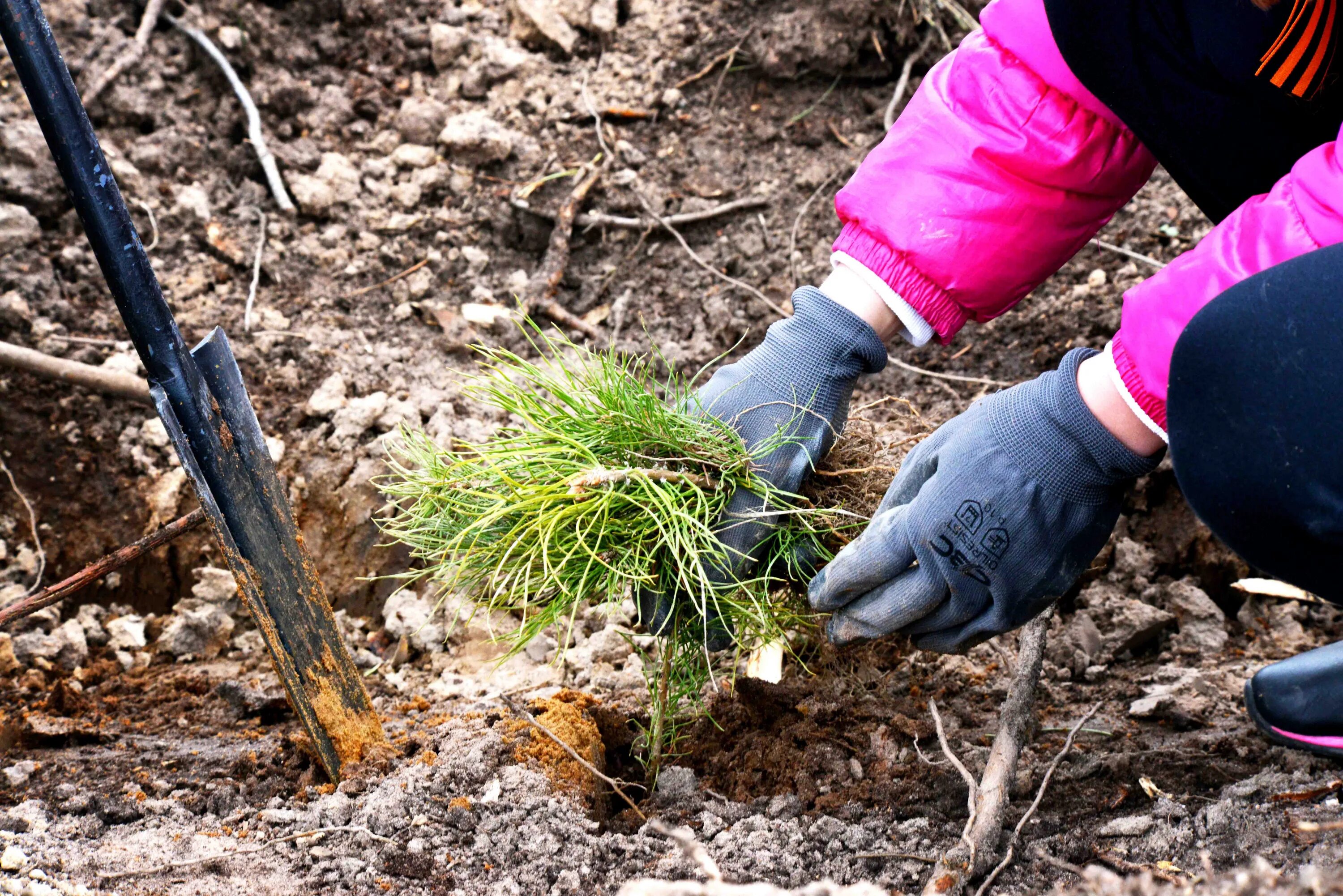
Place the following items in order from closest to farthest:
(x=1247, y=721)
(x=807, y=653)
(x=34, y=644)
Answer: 1. (x=1247, y=721)
2. (x=807, y=653)
3. (x=34, y=644)

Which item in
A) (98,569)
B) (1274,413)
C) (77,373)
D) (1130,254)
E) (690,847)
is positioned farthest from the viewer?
(1130,254)

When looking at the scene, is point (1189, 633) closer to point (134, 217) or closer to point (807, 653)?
point (807, 653)

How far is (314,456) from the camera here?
272 centimetres

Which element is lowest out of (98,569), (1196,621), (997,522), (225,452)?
(1196,621)

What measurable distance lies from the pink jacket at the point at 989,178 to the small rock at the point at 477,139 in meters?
1.65

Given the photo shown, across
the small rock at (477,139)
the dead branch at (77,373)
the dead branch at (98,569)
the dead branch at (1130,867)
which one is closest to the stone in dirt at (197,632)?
the dead branch at (77,373)

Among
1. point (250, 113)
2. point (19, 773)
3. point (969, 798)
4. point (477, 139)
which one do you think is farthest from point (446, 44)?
point (969, 798)

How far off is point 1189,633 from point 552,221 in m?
2.09

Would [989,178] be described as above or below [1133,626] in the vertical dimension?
above

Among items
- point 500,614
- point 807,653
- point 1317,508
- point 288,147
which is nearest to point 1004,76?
point 1317,508

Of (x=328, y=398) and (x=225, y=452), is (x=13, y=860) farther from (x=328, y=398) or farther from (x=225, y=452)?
(x=328, y=398)

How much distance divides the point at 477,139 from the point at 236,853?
90.2 inches

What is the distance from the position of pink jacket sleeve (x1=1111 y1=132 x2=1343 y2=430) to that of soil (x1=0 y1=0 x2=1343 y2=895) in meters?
0.58

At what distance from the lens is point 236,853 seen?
159 cm
